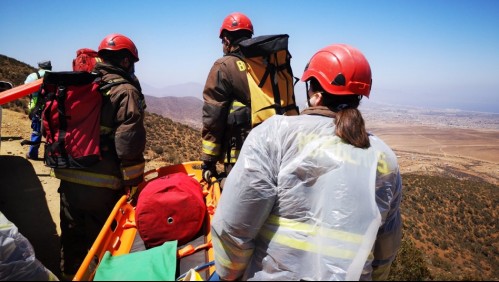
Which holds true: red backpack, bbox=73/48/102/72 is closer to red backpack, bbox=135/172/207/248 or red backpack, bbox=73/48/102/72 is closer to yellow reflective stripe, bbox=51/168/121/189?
yellow reflective stripe, bbox=51/168/121/189

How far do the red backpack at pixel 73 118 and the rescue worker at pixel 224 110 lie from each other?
3.47 feet

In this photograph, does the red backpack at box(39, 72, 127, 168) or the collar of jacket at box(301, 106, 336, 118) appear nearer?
the collar of jacket at box(301, 106, 336, 118)

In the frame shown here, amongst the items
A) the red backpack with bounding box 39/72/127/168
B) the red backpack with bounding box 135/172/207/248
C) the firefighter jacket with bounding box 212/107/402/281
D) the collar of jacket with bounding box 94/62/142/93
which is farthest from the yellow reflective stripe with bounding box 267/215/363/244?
the collar of jacket with bounding box 94/62/142/93

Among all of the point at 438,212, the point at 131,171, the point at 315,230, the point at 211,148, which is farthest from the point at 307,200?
the point at 438,212

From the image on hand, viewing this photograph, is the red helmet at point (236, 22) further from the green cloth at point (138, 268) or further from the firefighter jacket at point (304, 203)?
the green cloth at point (138, 268)

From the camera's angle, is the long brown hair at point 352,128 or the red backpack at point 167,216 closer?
the long brown hair at point 352,128

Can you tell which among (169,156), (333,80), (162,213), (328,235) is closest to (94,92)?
(162,213)

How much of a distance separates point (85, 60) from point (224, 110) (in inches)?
71.1

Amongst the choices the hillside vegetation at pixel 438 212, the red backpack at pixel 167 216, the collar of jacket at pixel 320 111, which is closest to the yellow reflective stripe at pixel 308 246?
the collar of jacket at pixel 320 111

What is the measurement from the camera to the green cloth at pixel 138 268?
1336mm

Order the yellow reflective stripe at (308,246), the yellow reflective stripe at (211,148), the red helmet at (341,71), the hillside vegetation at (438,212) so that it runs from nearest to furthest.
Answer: the yellow reflective stripe at (308,246) → the red helmet at (341,71) → the yellow reflective stripe at (211,148) → the hillside vegetation at (438,212)

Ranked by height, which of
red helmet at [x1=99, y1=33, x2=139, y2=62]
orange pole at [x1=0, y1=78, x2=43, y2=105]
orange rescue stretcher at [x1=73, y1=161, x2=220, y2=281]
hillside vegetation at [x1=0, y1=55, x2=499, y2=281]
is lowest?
hillside vegetation at [x1=0, y1=55, x2=499, y2=281]

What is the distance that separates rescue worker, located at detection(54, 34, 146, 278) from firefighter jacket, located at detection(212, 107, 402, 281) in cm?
196

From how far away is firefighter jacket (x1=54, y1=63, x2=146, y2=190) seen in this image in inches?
128
